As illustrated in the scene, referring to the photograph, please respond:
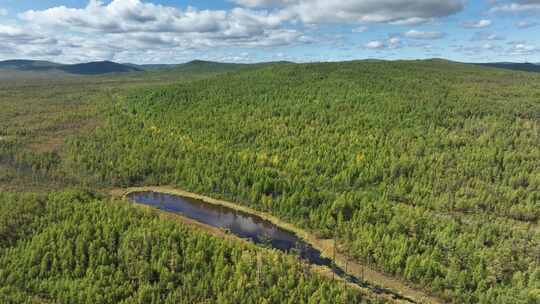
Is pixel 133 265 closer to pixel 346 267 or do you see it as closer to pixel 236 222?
pixel 236 222

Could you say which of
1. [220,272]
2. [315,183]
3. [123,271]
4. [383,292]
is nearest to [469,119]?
[315,183]

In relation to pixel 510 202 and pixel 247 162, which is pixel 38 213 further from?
pixel 510 202

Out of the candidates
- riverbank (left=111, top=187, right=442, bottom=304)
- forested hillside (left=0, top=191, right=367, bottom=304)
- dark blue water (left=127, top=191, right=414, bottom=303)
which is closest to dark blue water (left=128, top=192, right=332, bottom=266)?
dark blue water (left=127, top=191, right=414, bottom=303)

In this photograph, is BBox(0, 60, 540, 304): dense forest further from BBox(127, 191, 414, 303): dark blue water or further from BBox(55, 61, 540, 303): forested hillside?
BBox(127, 191, 414, 303): dark blue water

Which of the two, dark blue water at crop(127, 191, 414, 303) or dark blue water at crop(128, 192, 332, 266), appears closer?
dark blue water at crop(127, 191, 414, 303)

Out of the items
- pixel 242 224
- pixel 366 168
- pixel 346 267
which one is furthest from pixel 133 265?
pixel 366 168

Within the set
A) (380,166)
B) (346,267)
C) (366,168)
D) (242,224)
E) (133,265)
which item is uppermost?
(380,166)
